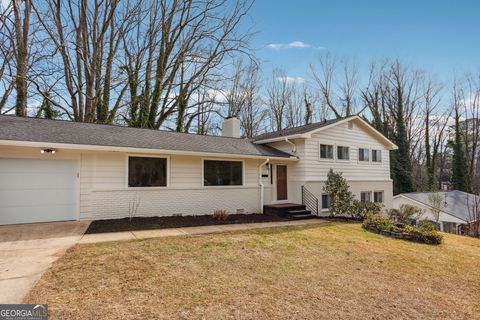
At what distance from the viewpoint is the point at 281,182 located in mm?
13469

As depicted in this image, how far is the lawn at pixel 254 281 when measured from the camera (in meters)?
3.43

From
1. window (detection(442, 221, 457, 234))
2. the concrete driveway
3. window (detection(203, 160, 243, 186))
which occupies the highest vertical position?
window (detection(203, 160, 243, 186))

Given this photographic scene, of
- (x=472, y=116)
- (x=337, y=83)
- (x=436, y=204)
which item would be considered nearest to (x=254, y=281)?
(x=436, y=204)

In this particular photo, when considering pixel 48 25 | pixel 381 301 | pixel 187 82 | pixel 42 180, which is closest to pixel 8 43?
pixel 48 25

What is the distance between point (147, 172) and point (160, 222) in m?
1.90

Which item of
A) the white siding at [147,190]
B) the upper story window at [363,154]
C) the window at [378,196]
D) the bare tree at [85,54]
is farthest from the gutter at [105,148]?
the bare tree at [85,54]

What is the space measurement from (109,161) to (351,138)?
1184 centimetres

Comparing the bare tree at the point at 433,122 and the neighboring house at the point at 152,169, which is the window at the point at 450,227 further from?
the bare tree at the point at 433,122

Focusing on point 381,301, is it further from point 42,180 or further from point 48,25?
point 48,25

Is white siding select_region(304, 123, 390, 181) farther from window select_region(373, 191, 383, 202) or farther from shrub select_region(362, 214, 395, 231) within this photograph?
shrub select_region(362, 214, 395, 231)

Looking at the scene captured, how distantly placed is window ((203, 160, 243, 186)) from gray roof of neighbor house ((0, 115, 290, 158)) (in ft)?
1.87

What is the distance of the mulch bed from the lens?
8031 millimetres

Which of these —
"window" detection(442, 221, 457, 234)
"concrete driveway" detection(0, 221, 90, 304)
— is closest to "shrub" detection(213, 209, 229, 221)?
"concrete driveway" detection(0, 221, 90, 304)

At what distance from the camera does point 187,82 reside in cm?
2006
